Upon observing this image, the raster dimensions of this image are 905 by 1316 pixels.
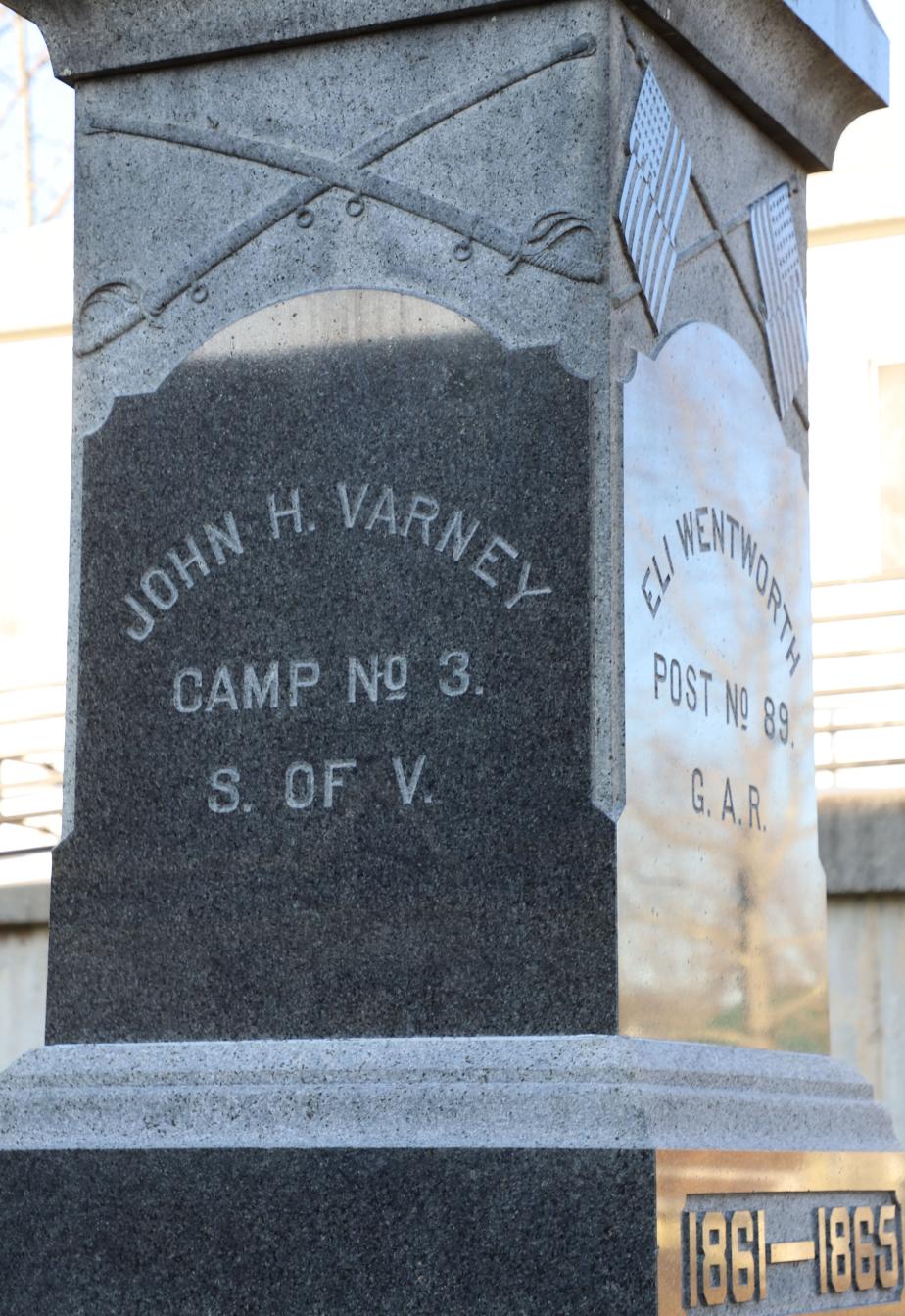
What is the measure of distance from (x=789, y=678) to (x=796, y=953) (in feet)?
2.09

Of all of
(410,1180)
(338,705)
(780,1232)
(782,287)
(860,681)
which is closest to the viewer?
(410,1180)

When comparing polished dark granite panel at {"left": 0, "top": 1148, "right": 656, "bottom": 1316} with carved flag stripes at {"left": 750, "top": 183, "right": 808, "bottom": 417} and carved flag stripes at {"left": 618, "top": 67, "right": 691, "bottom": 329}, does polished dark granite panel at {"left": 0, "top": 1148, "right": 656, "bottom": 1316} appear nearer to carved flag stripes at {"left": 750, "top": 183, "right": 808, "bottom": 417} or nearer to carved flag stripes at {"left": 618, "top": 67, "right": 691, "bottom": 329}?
carved flag stripes at {"left": 618, "top": 67, "right": 691, "bottom": 329}

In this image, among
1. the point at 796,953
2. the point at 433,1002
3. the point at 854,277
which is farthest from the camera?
the point at 854,277

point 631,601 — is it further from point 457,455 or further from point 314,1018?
point 314,1018

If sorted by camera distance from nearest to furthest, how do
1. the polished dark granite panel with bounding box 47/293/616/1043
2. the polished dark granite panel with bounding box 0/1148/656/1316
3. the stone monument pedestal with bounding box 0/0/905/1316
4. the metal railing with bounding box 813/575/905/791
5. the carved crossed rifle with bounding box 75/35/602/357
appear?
the polished dark granite panel with bounding box 0/1148/656/1316
the stone monument pedestal with bounding box 0/0/905/1316
the polished dark granite panel with bounding box 47/293/616/1043
the carved crossed rifle with bounding box 75/35/602/357
the metal railing with bounding box 813/575/905/791

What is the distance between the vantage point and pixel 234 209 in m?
5.42

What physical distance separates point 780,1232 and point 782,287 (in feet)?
7.69

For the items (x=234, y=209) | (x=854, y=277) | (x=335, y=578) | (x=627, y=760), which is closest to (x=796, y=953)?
(x=627, y=760)

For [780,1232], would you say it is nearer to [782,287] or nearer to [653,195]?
[653,195]

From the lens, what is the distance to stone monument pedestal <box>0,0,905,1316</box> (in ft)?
15.4

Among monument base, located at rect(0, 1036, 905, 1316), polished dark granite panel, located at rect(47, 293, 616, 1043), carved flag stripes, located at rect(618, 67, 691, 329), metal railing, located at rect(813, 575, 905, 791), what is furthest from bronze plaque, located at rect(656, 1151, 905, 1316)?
metal railing, located at rect(813, 575, 905, 791)

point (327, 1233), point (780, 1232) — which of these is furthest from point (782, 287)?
point (327, 1233)

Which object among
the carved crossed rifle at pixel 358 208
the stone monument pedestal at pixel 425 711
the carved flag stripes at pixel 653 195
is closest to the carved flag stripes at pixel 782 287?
the stone monument pedestal at pixel 425 711

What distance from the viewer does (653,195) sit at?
5.25 m
